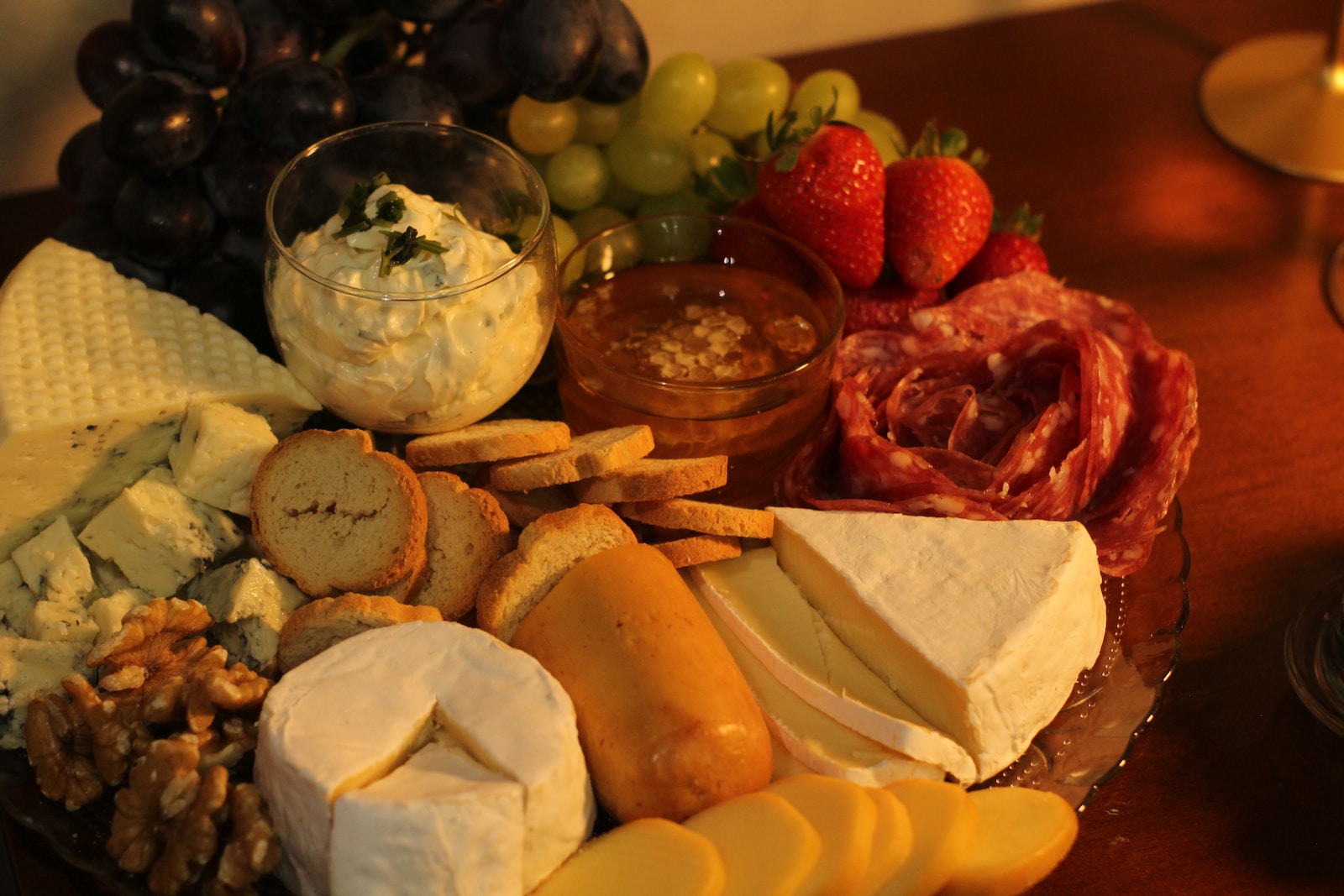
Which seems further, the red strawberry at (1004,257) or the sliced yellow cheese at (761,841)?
the red strawberry at (1004,257)

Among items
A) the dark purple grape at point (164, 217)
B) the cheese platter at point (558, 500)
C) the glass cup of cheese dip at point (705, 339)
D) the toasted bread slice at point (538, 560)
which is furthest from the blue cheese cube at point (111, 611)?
the glass cup of cheese dip at point (705, 339)

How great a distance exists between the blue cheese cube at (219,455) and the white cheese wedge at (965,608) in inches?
24.0

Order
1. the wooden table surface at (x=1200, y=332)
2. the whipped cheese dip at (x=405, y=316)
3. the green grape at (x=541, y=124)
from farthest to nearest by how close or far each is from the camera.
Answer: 1. the green grape at (x=541, y=124)
2. the whipped cheese dip at (x=405, y=316)
3. the wooden table surface at (x=1200, y=332)

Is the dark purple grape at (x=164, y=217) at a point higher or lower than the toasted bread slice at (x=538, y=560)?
higher

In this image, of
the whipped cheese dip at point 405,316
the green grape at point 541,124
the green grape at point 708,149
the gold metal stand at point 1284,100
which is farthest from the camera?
the gold metal stand at point 1284,100

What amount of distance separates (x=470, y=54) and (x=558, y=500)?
63 centimetres

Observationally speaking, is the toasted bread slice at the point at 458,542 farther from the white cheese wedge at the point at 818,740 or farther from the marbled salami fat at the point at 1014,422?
the marbled salami fat at the point at 1014,422

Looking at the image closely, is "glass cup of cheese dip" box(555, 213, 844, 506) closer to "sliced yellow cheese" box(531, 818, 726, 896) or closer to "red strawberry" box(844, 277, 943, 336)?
"red strawberry" box(844, 277, 943, 336)

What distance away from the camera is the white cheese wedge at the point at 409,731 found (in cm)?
109

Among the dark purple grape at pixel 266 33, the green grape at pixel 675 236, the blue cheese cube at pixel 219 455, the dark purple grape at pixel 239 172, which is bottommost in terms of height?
the blue cheese cube at pixel 219 455

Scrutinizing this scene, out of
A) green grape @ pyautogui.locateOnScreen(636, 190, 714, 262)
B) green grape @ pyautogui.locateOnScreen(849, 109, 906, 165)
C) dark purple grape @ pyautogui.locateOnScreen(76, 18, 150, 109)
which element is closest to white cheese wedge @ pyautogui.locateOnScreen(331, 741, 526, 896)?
green grape @ pyautogui.locateOnScreen(636, 190, 714, 262)

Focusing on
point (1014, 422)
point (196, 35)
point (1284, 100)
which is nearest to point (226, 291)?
point (196, 35)

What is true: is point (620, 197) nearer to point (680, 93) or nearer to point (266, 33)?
point (680, 93)

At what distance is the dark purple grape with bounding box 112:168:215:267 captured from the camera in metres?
1.54
